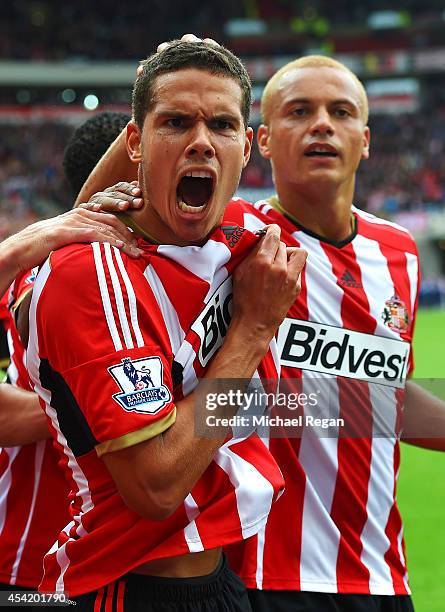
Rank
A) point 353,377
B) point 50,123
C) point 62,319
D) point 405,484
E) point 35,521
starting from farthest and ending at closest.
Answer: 1. point 50,123
2. point 405,484
3. point 353,377
4. point 35,521
5. point 62,319

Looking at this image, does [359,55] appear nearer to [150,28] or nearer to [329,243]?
[150,28]

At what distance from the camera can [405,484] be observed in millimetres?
7648

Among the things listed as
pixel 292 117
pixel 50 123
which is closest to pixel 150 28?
pixel 50 123

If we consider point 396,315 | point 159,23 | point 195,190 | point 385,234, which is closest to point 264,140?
point 385,234

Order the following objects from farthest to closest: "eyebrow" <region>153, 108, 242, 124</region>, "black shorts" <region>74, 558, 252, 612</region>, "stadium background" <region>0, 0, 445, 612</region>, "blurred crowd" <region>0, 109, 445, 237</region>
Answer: "stadium background" <region>0, 0, 445, 612</region> < "blurred crowd" <region>0, 109, 445, 237</region> < "eyebrow" <region>153, 108, 242, 124</region> < "black shorts" <region>74, 558, 252, 612</region>

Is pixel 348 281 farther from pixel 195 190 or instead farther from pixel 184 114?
pixel 184 114

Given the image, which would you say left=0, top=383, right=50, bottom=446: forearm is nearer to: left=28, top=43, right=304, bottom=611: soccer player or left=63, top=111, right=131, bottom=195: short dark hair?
left=28, top=43, right=304, bottom=611: soccer player

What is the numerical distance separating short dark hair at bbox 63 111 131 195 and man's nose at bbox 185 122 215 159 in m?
1.31

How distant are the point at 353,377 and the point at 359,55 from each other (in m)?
39.0

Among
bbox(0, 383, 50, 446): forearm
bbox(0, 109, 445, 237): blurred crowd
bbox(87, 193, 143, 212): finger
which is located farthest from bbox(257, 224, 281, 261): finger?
bbox(0, 109, 445, 237): blurred crowd

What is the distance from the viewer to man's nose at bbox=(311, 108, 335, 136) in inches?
122

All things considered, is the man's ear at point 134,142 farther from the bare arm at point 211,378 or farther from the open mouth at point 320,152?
the open mouth at point 320,152

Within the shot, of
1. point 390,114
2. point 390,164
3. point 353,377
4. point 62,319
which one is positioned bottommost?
point 353,377

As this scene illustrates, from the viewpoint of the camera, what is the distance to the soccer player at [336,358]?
2.77 meters
